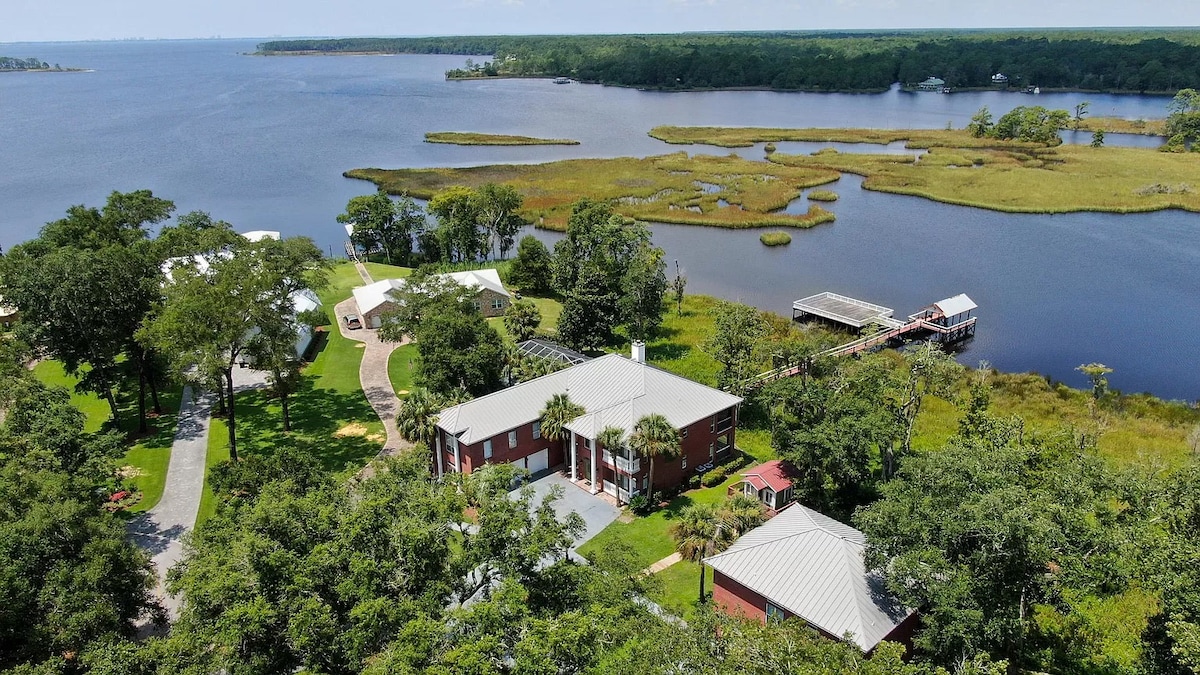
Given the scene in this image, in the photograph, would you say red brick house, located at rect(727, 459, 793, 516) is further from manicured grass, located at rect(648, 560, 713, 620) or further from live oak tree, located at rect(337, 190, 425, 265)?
live oak tree, located at rect(337, 190, 425, 265)

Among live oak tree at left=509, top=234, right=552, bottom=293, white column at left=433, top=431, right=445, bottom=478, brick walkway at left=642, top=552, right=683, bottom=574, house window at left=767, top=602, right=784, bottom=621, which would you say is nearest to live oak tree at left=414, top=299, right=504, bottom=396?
white column at left=433, top=431, right=445, bottom=478

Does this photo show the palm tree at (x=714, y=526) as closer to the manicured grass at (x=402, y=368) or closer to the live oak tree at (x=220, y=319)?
the live oak tree at (x=220, y=319)

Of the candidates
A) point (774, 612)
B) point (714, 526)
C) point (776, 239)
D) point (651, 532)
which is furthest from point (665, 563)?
point (776, 239)

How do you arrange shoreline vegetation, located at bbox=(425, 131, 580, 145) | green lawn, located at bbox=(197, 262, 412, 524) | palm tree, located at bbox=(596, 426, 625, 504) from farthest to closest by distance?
shoreline vegetation, located at bbox=(425, 131, 580, 145), green lawn, located at bbox=(197, 262, 412, 524), palm tree, located at bbox=(596, 426, 625, 504)

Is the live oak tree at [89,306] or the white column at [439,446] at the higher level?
the live oak tree at [89,306]

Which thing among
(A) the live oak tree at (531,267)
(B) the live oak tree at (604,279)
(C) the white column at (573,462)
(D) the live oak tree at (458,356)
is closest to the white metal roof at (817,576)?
(C) the white column at (573,462)

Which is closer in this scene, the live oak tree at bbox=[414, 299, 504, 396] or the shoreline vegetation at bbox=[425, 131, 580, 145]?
the live oak tree at bbox=[414, 299, 504, 396]

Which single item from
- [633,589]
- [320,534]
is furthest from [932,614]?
[320,534]
